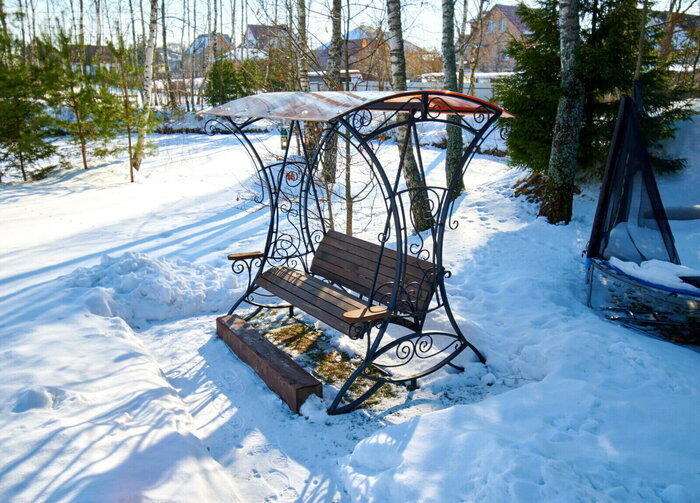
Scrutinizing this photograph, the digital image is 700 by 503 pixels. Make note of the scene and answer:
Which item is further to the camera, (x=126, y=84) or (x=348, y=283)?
(x=126, y=84)

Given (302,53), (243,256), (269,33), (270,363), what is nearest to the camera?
(270,363)

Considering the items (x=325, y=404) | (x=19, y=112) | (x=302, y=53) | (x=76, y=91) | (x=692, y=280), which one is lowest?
(x=325, y=404)

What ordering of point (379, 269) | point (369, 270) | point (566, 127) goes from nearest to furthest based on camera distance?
point (379, 269), point (369, 270), point (566, 127)

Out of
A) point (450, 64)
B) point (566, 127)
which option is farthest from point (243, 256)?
point (450, 64)

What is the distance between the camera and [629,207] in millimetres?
4965

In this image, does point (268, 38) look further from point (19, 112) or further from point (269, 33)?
point (19, 112)

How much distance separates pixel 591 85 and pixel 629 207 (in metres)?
3.27

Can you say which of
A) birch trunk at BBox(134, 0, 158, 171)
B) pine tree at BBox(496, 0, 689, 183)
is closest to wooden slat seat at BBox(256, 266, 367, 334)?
pine tree at BBox(496, 0, 689, 183)

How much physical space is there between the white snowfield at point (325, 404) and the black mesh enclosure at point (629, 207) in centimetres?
61

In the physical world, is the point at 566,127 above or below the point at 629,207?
above

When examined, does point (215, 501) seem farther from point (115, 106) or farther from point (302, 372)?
point (115, 106)

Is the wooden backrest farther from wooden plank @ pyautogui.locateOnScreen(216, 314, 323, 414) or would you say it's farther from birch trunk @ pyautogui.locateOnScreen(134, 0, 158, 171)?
birch trunk @ pyautogui.locateOnScreen(134, 0, 158, 171)

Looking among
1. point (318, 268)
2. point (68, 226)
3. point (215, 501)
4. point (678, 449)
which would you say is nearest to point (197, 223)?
point (68, 226)

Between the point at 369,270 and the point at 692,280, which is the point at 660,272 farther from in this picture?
the point at 369,270
